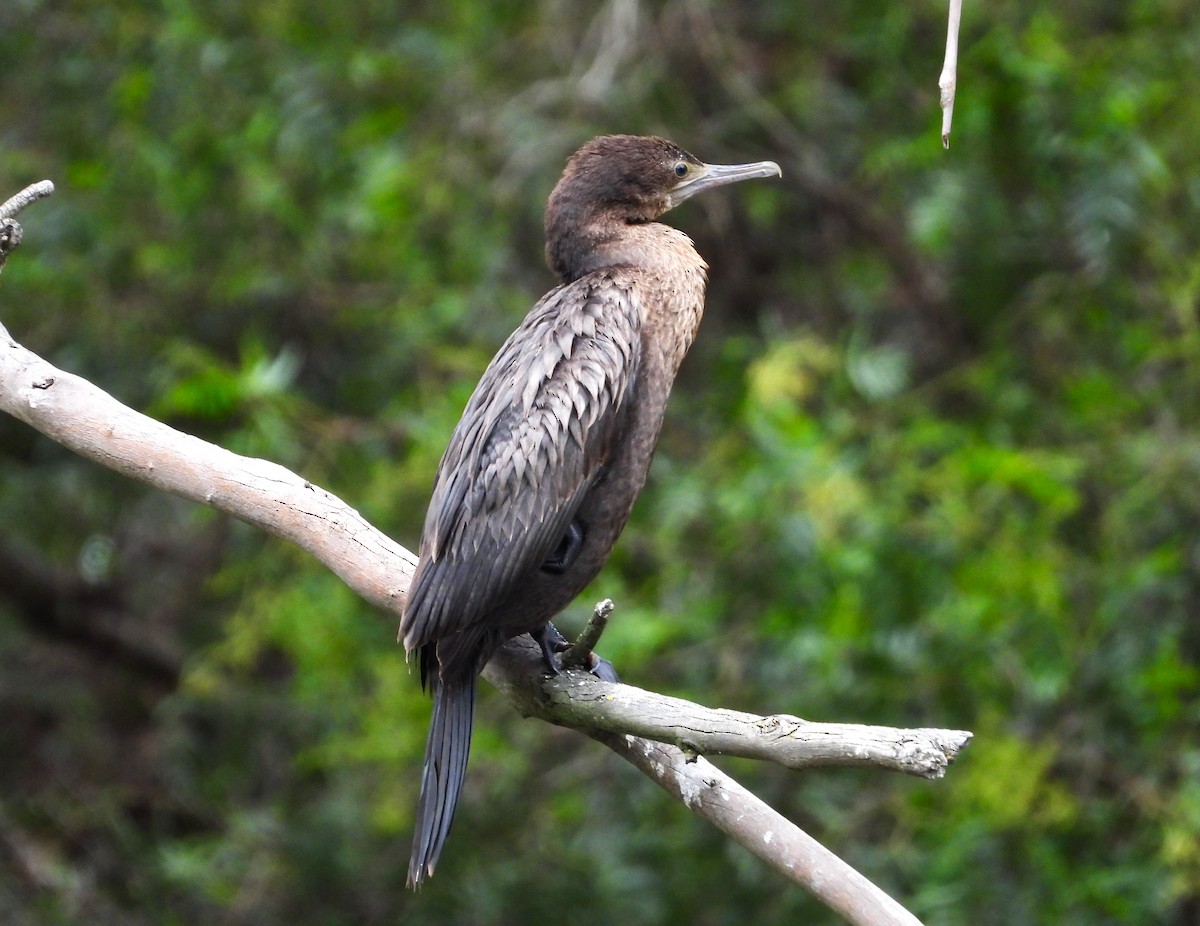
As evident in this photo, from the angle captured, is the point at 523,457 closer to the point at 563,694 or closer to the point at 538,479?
the point at 538,479

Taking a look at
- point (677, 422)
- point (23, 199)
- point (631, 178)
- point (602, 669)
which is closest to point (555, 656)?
point (602, 669)

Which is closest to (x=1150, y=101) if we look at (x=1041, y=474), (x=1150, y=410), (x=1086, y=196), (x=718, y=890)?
(x=1086, y=196)

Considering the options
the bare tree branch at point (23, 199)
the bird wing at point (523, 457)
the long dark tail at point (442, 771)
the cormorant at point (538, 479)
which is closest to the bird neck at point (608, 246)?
the cormorant at point (538, 479)

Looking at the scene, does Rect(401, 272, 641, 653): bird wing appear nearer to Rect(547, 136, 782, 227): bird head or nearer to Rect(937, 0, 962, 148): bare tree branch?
Rect(547, 136, 782, 227): bird head

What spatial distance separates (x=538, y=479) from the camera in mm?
2994

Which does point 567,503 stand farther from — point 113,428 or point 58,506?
point 58,506

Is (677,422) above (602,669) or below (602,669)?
above

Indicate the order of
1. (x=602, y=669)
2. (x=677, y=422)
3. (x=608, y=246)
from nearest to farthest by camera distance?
(x=602, y=669) < (x=608, y=246) < (x=677, y=422)

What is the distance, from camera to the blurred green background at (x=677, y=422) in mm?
4719

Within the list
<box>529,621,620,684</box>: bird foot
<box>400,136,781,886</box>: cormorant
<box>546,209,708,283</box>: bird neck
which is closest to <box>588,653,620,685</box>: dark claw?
<box>529,621,620,684</box>: bird foot

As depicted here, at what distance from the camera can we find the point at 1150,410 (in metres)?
5.23

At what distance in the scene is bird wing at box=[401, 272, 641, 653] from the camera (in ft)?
9.52

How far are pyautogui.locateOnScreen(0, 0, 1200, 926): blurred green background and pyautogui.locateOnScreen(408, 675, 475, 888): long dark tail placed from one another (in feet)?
5.19

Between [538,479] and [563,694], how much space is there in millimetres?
477
